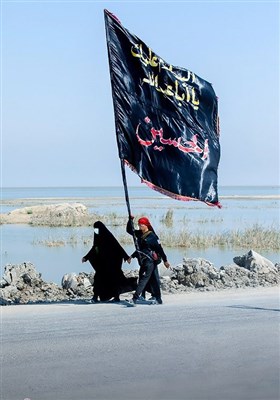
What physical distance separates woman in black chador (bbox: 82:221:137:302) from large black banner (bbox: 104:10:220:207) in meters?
1.07

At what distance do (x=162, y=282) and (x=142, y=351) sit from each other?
5873 millimetres

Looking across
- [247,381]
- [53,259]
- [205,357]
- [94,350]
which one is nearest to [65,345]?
[94,350]

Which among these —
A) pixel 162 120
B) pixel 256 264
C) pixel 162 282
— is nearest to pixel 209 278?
pixel 162 282

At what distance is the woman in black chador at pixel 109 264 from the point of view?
12.5 m

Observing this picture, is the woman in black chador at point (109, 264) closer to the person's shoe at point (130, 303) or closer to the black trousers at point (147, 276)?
the person's shoe at point (130, 303)

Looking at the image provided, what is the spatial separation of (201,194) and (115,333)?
12.8ft

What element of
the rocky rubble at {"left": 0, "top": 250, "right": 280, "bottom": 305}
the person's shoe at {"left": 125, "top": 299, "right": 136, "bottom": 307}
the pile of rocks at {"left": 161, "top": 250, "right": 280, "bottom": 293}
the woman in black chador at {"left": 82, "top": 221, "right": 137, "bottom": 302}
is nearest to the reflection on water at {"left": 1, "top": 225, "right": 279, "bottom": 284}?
the rocky rubble at {"left": 0, "top": 250, "right": 280, "bottom": 305}

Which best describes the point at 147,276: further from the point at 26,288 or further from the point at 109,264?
the point at 26,288

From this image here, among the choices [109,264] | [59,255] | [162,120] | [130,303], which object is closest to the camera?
[130,303]

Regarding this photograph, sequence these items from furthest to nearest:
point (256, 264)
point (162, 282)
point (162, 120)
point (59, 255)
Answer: point (59, 255)
point (256, 264)
point (162, 282)
point (162, 120)

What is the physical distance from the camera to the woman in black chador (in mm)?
12461

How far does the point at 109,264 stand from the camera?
1248 centimetres

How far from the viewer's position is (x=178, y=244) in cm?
2789

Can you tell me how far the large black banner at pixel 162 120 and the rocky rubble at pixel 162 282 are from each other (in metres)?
2.09
